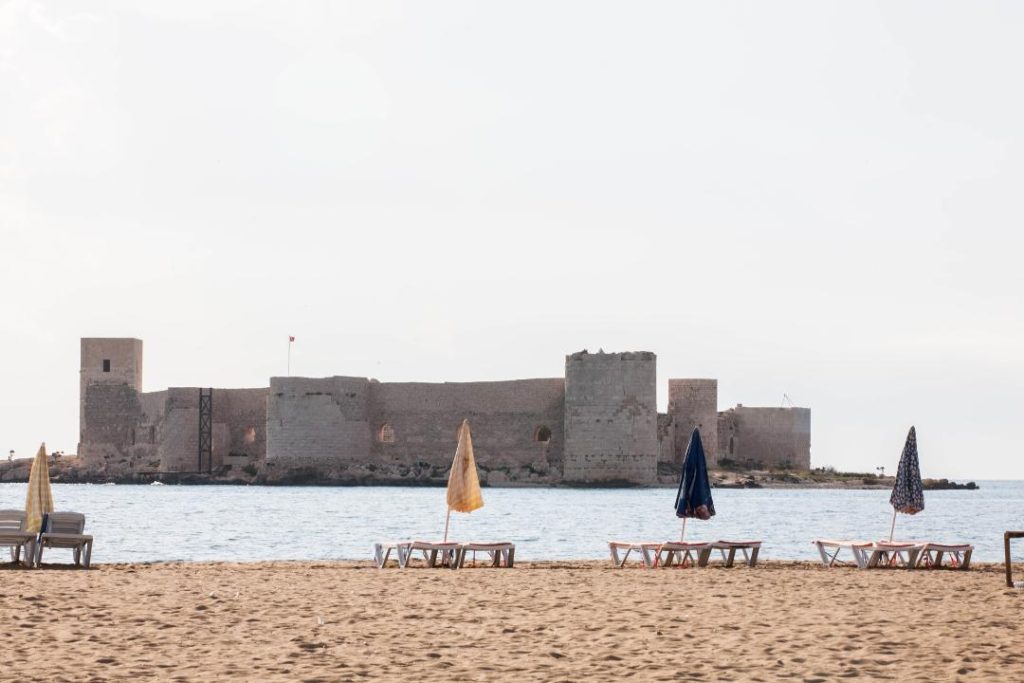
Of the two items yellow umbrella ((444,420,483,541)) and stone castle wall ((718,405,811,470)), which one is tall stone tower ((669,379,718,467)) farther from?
yellow umbrella ((444,420,483,541))

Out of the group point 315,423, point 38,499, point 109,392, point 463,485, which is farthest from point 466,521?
point 109,392

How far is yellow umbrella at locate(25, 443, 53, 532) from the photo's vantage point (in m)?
14.6

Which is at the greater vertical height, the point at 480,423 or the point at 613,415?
the point at 613,415

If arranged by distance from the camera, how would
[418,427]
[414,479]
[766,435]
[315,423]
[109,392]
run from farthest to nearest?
[109,392] → [766,435] → [414,479] → [418,427] → [315,423]

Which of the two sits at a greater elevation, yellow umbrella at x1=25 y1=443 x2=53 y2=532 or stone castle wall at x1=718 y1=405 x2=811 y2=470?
stone castle wall at x1=718 y1=405 x2=811 y2=470

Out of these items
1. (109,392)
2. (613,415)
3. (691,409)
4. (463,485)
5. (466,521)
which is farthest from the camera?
(109,392)

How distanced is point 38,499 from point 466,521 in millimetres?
21085

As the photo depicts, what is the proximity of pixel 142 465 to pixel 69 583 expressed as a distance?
4570 cm

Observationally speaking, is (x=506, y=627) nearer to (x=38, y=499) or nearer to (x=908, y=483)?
(x=38, y=499)

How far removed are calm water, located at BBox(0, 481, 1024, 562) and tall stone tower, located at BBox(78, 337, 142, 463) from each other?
4362 mm

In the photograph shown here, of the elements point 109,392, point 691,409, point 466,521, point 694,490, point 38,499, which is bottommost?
point 466,521

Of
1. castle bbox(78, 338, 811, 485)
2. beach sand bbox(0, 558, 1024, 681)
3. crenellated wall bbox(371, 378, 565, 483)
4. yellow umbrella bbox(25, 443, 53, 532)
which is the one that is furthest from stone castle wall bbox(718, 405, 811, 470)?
yellow umbrella bbox(25, 443, 53, 532)

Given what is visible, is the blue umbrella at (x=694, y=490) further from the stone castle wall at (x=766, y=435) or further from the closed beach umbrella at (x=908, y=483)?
the stone castle wall at (x=766, y=435)

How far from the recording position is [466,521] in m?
35.4
